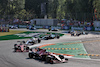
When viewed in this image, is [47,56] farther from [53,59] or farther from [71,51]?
[71,51]

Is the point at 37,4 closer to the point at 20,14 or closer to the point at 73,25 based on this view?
the point at 20,14

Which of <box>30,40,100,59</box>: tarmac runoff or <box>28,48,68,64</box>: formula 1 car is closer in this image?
<box>28,48,68,64</box>: formula 1 car

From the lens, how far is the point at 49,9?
10488cm

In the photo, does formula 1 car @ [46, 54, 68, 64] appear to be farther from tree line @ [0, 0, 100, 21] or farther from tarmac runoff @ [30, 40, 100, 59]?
tree line @ [0, 0, 100, 21]

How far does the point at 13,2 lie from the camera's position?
344 ft

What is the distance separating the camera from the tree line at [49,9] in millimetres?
74625

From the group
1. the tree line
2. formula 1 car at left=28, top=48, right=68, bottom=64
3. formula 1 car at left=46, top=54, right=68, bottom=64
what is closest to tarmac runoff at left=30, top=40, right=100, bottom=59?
formula 1 car at left=28, top=48, right=68, bottom=64

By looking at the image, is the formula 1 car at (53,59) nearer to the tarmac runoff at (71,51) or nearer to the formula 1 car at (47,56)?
the formula 1 car at (47,56)

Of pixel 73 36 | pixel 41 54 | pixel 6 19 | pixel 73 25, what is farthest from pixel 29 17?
pixel 41 54

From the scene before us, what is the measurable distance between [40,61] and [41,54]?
0.72 meters

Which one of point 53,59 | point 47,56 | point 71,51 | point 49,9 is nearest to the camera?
point 53,59

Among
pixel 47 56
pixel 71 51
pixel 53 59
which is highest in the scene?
pixel 47 56

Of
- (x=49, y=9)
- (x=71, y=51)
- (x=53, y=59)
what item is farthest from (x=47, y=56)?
(x=49, y=9)

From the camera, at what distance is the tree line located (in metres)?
74.6
